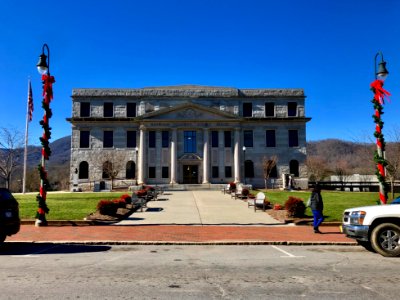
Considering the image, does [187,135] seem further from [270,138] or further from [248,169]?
[270,138]

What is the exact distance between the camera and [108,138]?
49.8 meters

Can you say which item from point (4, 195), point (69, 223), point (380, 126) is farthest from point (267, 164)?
point (4, 195)

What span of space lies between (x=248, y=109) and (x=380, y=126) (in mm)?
36607

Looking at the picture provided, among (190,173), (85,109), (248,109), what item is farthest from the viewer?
(248,109)

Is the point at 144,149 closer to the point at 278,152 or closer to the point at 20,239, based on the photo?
the point at 278,152

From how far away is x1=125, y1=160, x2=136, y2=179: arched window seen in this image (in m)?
49.4

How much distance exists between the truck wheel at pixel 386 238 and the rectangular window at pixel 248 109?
140ft

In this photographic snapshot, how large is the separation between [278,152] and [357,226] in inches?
1622

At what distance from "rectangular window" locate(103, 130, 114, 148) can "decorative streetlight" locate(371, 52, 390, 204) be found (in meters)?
39.9

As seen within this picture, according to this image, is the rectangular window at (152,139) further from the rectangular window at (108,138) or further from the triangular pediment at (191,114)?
the rectangular window at (108,138)

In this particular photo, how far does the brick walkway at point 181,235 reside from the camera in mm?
11516

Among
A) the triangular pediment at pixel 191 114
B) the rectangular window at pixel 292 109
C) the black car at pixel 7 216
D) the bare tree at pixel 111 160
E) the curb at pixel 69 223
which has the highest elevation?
the rectangular window at pixel 292 109

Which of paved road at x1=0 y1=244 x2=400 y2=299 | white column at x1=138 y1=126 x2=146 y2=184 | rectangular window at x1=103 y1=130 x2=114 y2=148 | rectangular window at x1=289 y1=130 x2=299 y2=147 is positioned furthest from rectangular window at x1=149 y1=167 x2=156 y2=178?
paved road at x1=0 y1=244 x2=400 y2=299

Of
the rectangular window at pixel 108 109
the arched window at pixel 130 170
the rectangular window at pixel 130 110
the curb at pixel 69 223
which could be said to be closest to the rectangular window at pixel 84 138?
the rectangular window at pixel 108 109
